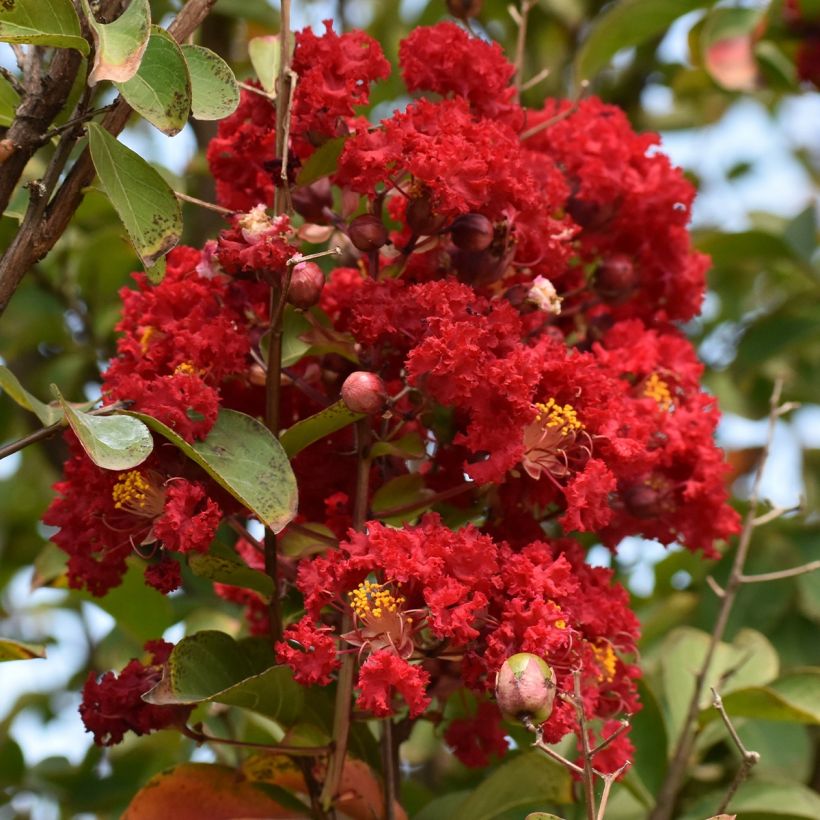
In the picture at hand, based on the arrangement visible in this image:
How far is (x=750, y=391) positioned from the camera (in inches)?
102

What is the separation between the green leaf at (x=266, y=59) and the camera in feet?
4.62

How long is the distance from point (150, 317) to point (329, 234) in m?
0.21

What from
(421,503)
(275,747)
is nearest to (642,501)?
(421,503)

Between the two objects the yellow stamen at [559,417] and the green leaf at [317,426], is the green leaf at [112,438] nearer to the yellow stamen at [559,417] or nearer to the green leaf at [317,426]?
the green leaf at [317,426]

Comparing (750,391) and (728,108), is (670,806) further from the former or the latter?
(728,108)

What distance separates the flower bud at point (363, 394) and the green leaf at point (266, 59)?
1.18 ft

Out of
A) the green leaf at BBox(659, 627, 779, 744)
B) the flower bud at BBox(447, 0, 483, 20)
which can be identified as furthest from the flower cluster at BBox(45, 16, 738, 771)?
the green leaf at BBox(659, 627, 779, 744)

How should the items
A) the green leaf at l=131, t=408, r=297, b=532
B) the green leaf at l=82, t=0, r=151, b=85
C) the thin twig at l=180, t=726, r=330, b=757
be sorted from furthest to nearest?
the thin twig at l=180, t=726, r=330, b=757 < the green leaf at l=131, t=408, r=297, b=532 < the green leaf at l=82, t=0, r=151, b=85

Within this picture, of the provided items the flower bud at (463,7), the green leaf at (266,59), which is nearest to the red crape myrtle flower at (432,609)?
the green leaf at (266,59)

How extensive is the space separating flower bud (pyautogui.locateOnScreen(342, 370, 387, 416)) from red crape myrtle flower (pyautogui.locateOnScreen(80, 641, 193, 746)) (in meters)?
0.30

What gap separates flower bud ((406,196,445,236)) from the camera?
1267mm

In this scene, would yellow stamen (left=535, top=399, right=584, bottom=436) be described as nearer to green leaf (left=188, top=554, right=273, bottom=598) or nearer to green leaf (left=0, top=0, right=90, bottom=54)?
green leaf (left=188, top=554, right=273, bottom=598)

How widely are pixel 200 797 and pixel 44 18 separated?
0.78 metres

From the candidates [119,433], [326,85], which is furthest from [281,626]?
[326,85]
